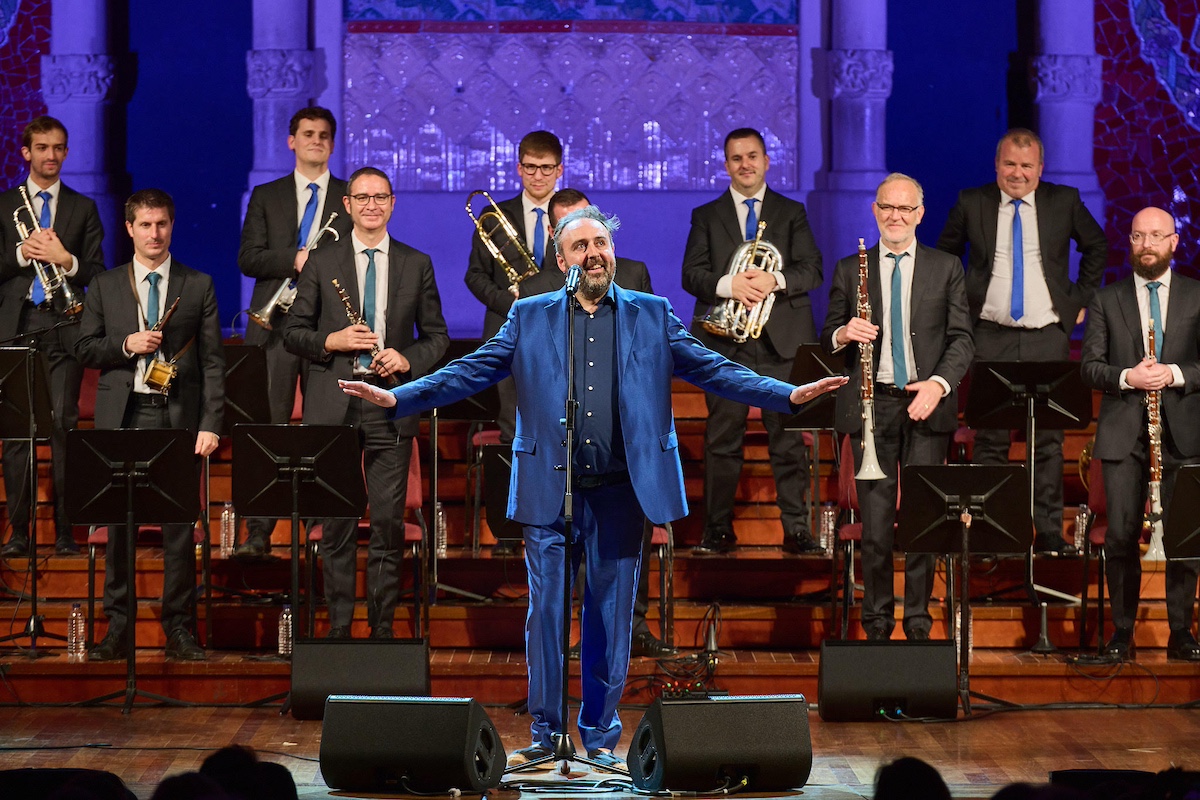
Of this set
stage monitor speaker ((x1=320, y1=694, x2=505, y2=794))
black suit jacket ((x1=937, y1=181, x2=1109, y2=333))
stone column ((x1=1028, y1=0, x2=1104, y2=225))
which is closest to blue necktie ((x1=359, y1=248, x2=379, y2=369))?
stage monitor speaker ((x1=320, y1=694, x2=505, y2=794))

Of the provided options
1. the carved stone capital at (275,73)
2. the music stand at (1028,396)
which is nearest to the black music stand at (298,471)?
the music stand at (1028,396)

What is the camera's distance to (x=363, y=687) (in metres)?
5.30

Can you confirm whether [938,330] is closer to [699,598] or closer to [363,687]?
[699,598]

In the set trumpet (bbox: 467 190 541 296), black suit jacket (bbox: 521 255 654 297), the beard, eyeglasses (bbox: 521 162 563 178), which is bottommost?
black suit jacket (bbox: 521 255 654 297)

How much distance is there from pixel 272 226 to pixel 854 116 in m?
4.21

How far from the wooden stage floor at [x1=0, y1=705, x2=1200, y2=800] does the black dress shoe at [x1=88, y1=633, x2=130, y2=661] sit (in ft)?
0.84

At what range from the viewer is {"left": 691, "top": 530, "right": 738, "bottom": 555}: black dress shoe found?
23.0 feet

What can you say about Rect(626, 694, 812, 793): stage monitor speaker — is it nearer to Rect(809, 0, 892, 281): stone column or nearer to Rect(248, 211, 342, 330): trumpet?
Rect(248, 211, 342, 330): trumpet

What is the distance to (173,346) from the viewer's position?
633cm

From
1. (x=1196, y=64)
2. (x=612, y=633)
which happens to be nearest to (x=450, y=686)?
(x=612, y=633)

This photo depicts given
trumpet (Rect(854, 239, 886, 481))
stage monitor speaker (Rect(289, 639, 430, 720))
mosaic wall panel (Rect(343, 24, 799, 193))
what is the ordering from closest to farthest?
1. stage monitor speaker (Rect(289, 639, 430, 720))
2. trumpet (Rect(854, 239, 886, 481))
3. mosaic wall panel (Rect(343, 24, 799, 193))

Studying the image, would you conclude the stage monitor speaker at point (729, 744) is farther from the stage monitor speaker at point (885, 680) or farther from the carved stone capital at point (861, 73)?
the carved stone capital at point (861, 73)

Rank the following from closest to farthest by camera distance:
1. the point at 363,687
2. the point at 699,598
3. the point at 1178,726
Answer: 1. the point at 363,687
2. the point at 1178,726
3. the point at 699,598

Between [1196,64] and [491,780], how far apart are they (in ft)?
23.9
